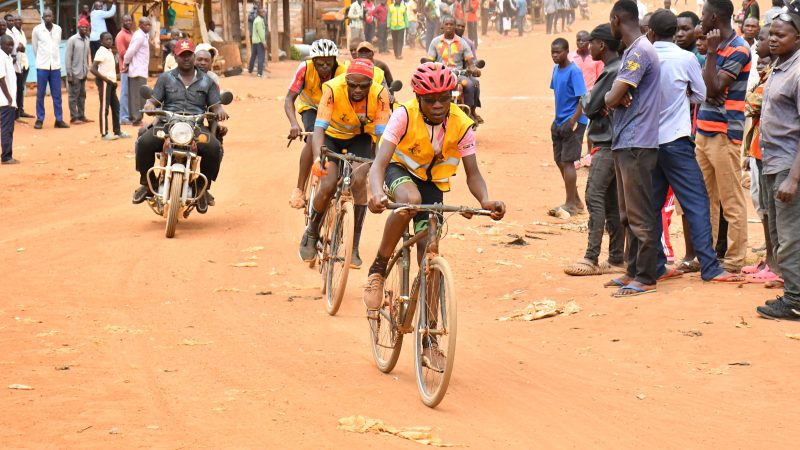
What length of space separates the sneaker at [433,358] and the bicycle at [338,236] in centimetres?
221

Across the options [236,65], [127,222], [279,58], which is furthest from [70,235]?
[279,58]

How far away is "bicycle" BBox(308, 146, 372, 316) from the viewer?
902 centimetres

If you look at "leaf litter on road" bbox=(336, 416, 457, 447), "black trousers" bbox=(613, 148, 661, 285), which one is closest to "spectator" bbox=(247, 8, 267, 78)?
"black trousers" bbox=(613, 148, 661, 285)

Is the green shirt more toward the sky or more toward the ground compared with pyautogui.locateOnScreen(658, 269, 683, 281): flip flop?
more toward the sky

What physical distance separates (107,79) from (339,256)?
1299cm

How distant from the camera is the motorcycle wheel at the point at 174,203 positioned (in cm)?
1242

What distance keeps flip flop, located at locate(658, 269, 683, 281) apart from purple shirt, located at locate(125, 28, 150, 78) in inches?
604

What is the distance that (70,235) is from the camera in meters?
12.7

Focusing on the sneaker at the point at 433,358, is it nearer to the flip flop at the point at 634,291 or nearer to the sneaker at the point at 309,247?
the flip flop at the point at 634,291

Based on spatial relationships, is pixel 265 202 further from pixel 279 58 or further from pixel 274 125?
pixel 279 58

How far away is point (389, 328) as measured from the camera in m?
7.33

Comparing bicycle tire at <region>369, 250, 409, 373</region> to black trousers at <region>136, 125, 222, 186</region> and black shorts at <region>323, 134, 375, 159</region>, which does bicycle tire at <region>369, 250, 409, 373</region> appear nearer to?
black shorts at <region>323, 134, 375, 159</region>

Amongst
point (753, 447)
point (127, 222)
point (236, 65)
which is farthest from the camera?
point (236, 65)

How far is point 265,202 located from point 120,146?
6828 mm
